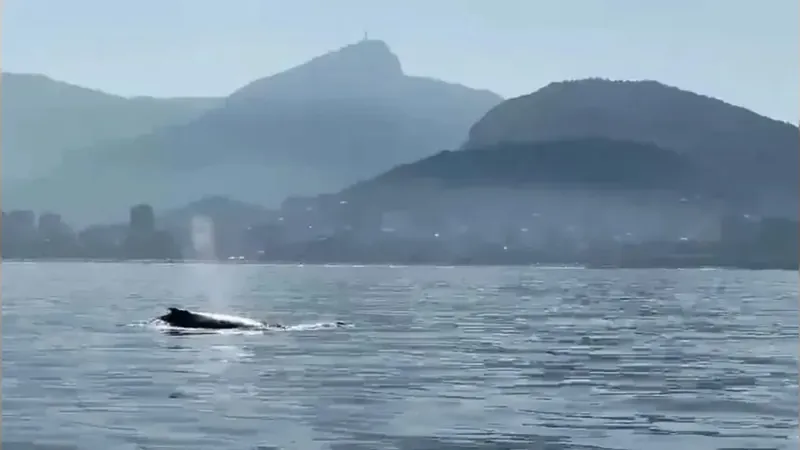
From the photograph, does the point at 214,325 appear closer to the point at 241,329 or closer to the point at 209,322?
the point at 209,322

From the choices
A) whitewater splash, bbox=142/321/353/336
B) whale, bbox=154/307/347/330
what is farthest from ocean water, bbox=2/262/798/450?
whale, bbox=154/307/347/330

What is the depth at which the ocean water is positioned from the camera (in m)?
40.7

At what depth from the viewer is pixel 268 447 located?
3797cm

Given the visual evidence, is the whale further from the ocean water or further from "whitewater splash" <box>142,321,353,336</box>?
the ocean water

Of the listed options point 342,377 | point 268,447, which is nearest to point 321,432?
point 268,447

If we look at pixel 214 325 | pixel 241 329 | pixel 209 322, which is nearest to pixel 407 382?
pixel 241 329

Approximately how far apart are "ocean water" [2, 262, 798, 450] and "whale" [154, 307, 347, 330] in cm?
192

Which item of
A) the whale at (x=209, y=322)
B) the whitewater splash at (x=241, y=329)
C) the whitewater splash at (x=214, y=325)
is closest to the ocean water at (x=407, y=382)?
the whitewater splash at (x=241, y=329)

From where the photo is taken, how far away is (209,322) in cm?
8706

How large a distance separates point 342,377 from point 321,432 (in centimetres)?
1534

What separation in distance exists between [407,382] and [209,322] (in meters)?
35.6

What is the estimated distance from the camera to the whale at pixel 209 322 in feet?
279

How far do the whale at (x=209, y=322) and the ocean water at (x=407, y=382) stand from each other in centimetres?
192

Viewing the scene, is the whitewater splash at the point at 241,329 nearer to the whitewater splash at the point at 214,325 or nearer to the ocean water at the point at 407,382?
the whitewater splash at the point at 214,325
